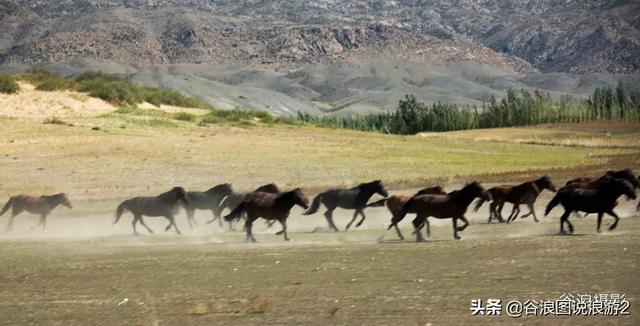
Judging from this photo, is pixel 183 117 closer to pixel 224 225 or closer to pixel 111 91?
pixel 111 91

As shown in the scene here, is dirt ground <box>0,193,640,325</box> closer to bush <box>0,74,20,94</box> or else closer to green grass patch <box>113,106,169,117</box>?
green grass patch <box>113,106,169,117</box>

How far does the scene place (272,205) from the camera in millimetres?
20406

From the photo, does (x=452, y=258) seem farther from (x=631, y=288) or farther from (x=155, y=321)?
(x=155, y=321)

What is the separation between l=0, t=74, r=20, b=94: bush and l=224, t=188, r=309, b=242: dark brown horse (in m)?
52.5

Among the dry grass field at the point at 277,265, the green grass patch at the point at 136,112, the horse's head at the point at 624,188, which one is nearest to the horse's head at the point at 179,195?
the dry grass field at the point at 277,265

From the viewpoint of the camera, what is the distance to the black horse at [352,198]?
22922mm

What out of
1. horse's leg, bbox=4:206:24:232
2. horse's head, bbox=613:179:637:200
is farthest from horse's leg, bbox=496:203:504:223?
horse's leg, bbox=4:206:24:232

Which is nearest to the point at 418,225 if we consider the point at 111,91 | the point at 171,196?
the point at 171,196

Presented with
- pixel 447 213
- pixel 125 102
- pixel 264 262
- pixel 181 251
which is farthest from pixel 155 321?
pixel 125 102

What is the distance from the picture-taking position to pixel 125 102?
7762cm

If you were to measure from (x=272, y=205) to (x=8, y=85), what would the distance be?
5415 centimetres

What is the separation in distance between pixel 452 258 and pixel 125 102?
6604 cm

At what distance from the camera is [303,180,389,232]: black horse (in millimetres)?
22922

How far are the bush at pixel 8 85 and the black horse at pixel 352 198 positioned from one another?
50.7 meters
